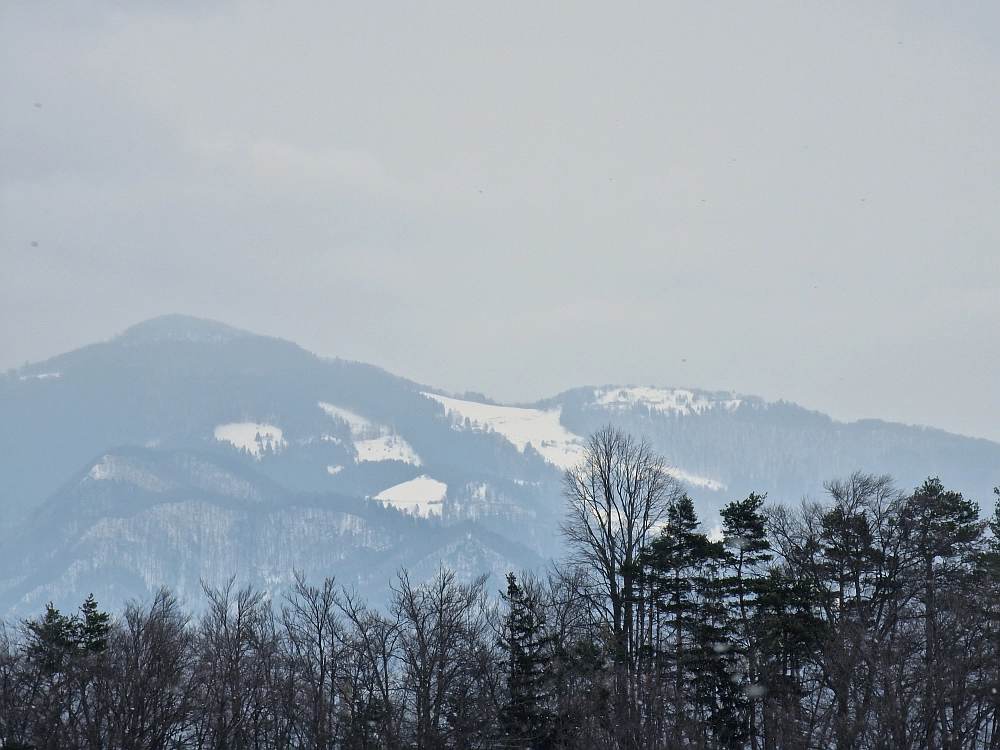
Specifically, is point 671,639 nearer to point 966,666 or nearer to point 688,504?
point 688,504

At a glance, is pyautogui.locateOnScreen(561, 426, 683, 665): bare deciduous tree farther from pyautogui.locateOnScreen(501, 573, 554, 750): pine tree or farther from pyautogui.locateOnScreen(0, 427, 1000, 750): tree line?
pyautogui.locateOnScreen(501, 573, 554, 750): pine tree

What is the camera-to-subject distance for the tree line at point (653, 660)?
41719mm

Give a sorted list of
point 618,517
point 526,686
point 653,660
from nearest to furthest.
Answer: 1. point 526,686
2. point 653,660
3. point 618,517

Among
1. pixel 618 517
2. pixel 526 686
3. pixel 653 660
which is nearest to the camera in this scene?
pixel 526 686

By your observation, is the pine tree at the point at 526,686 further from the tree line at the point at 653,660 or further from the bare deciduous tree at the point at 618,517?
the bare deciduous tree at the point at 618,517

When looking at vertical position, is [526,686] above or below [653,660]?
below

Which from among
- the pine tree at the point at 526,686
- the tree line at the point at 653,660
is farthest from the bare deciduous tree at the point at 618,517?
the pine tree at the point at 526,686

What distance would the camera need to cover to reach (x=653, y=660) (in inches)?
1895

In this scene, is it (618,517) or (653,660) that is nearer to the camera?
(653,660)

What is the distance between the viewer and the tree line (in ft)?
137

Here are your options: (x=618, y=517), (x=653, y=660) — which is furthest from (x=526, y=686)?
(x=618, y=517)

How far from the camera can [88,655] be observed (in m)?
48.7

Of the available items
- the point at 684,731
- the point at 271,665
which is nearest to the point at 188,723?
the point at 271,665

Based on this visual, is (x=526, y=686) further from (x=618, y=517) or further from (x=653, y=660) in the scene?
(x=618, y=517)
